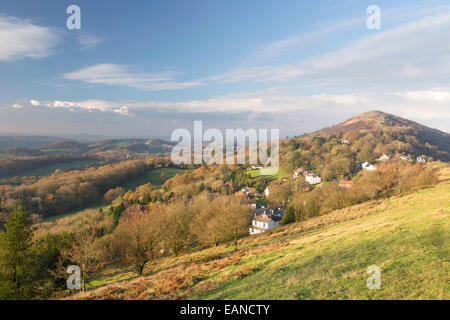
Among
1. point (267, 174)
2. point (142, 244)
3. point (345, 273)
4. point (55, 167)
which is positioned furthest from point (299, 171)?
point (55, 167)

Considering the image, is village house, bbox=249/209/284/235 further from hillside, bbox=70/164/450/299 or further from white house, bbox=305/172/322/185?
hillside, bbox=70/164/450/299

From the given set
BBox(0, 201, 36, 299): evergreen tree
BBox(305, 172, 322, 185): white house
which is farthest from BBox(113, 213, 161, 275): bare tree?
BBox(305, 172, 322, 185): white house

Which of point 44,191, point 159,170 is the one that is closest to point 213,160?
point 159,170

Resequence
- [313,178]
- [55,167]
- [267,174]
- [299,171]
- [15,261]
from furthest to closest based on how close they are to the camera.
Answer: [55,167], [267,174], [299,171], [313,178], [15,261]

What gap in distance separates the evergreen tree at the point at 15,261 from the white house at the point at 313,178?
3540 inches

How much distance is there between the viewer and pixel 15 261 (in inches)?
768

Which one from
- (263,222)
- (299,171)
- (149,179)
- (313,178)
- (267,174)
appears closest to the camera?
(263,222)

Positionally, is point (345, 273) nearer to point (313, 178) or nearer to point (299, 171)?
point (313, 178)

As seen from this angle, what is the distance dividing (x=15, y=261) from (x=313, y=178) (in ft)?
307

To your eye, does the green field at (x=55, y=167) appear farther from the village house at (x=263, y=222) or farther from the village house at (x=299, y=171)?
the village house at (x=299, y=171)

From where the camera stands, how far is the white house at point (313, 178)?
92088 millimetres

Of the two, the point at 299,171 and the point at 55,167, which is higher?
the point at 55,167

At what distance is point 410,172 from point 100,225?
7257 centimetres
